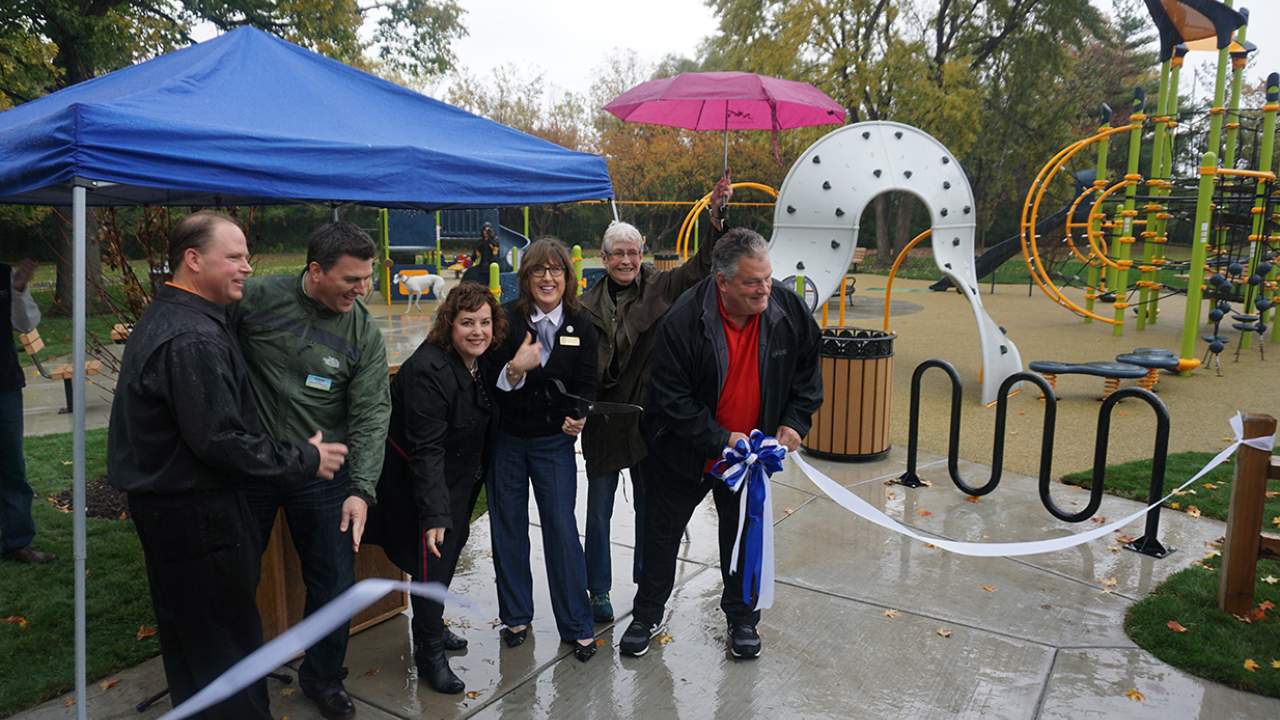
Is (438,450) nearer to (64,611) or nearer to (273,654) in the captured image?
(273,654)

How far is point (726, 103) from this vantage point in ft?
20.9

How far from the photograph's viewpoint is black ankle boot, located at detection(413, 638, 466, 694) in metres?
3.41

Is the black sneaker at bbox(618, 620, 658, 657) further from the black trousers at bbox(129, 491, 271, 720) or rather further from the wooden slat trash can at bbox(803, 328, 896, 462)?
the wooden slat trash can at bbox(803, 328, 896, 462)

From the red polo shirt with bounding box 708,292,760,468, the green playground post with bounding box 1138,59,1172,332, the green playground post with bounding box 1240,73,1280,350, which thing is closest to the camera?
the red polo shirt with bounding box 708,292,760,468

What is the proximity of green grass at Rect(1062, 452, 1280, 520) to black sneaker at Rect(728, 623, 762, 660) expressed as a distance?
307 cm

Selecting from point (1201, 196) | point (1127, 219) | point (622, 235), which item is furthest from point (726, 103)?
point (1127, 219)

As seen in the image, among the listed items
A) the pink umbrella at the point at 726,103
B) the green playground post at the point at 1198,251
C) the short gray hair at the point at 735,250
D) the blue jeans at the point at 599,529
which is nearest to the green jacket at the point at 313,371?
the blue jeans at the point at 599,529

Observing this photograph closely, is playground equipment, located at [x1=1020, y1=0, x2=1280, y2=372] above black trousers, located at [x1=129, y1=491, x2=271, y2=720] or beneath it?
above

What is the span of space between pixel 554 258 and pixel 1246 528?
332cm

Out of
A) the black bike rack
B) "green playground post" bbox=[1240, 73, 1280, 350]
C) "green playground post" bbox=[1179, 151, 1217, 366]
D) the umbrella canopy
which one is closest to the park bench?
the umbrella canopy

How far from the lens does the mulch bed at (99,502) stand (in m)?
5.50

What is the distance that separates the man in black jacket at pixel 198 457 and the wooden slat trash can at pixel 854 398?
4.55m

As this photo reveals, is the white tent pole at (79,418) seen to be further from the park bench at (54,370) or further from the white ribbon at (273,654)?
the park bench at (54,370)

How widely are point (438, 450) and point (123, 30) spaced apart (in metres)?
12.8
